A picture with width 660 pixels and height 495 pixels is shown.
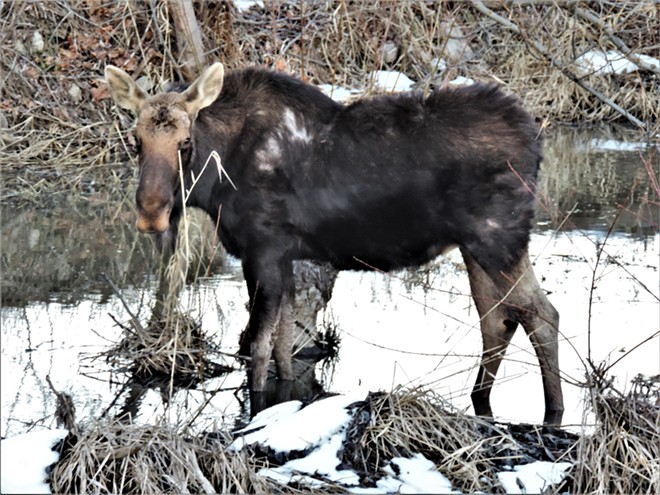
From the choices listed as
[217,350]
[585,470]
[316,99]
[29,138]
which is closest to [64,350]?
[217,350]

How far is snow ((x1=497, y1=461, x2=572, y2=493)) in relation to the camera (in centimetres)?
525

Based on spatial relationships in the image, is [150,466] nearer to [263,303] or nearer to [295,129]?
[263,303]

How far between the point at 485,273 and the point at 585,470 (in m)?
1.93

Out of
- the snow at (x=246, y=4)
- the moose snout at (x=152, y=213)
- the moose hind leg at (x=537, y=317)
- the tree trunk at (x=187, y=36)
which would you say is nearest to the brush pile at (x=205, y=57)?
the snow at (x=246, y=4)

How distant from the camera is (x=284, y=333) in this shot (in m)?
7.34

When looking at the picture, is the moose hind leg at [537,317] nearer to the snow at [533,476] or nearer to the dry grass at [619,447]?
the dry grass at [619,447]

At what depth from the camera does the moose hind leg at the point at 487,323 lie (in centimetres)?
700

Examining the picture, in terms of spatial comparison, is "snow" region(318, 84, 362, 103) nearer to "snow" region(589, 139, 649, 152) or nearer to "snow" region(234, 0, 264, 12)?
"snow" region(234, 0, 264, 12)

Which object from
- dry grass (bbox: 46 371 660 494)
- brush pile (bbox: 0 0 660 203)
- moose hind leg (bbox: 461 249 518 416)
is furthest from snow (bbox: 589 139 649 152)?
dry grass (bbox: 46 371 660 494)

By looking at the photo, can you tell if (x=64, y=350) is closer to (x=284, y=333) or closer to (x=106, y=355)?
(x=106, y=355)

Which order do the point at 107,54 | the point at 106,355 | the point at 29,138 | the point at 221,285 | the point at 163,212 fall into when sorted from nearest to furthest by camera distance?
the point at 163,212, the point at 106,355, the point at 221,285, the point at 29,138, the point at 107,54

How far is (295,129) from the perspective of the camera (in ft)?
23.1

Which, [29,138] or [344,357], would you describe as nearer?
[344,357]

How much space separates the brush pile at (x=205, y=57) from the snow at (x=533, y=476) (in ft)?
24.8
